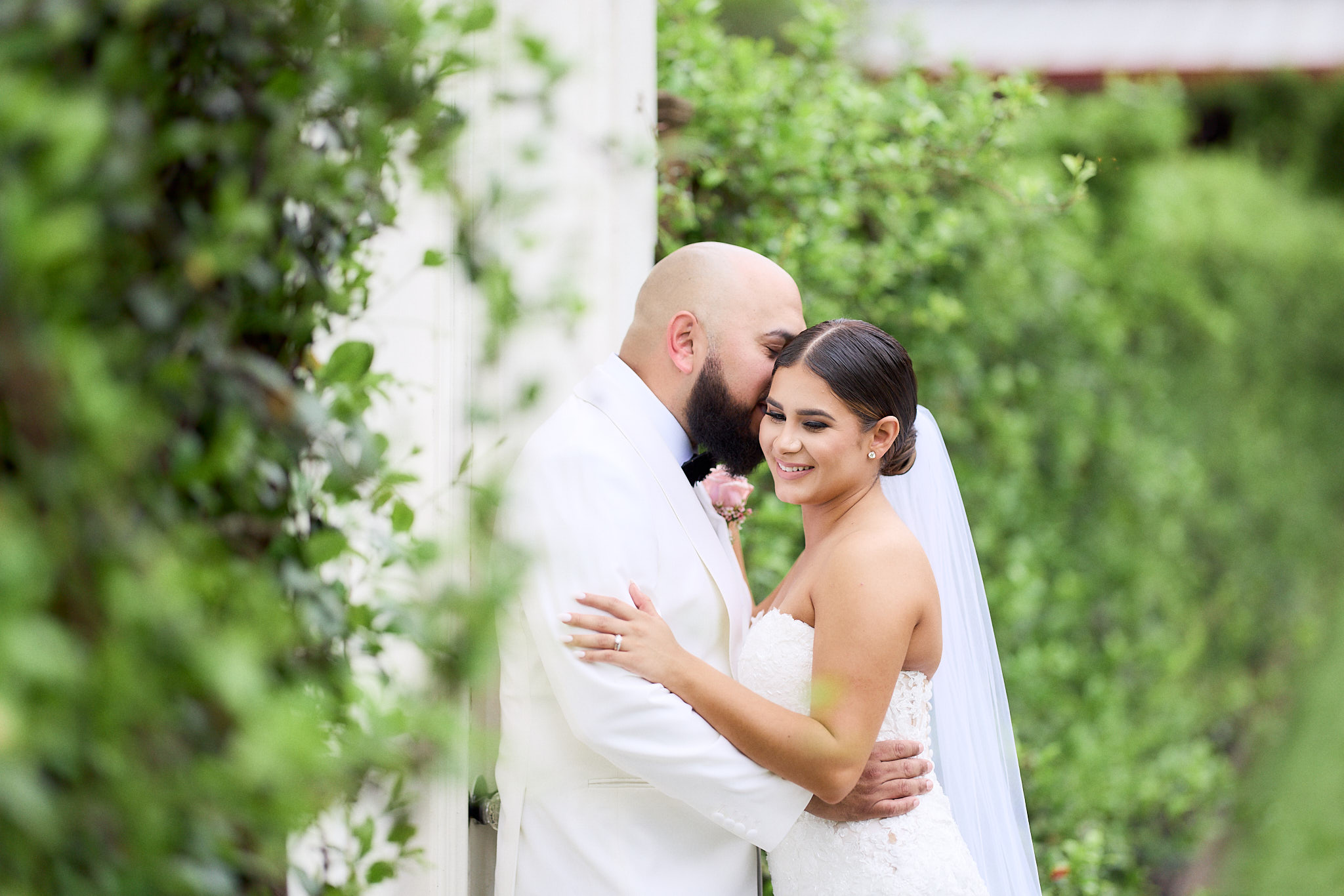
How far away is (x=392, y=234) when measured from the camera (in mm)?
2074

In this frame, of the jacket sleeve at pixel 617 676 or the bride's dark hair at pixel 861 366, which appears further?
the bride's dark hair at pixel 861 366

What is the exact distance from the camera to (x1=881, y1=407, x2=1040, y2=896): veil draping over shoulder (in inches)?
97.1

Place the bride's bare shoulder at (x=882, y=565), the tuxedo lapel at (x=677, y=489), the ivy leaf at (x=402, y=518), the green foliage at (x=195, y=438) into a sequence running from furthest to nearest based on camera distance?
the tuxedo lapel at (x=677, y=489)
the bride's bare shoulder at (x=882, y=565)
the ivy leaf at (x=402, y=518)
the green foliage at (x=195, y=438)

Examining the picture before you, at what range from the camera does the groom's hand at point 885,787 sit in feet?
7.02

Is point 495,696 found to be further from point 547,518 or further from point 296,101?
point 296,101

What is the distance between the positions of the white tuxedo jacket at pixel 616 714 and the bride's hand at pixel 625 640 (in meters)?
0.03

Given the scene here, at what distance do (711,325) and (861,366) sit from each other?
334 mm

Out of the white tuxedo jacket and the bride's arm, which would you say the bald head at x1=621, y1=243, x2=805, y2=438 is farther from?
the bride's arm

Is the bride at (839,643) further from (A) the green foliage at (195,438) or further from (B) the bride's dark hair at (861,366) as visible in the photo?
(A) the green foliage at (195,438)

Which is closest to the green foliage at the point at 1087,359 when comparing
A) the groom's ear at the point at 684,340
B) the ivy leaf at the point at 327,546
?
the groom's ear at the point at 684,340

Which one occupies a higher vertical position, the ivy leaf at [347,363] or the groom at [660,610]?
the ivy leaf at [347,363]

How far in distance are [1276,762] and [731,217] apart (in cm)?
569

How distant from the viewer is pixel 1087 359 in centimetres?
598

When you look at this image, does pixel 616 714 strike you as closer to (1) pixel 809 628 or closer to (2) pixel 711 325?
(1) pixel 809 628
